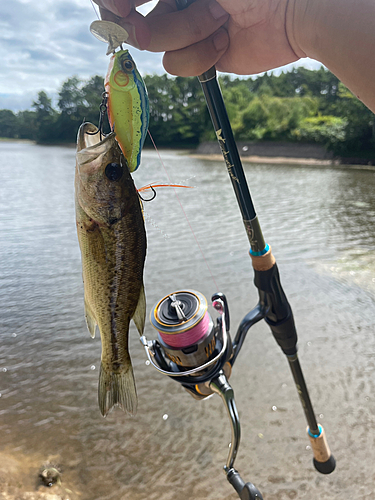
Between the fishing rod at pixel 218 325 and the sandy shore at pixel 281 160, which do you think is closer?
the fishing rod at pixel 218 325

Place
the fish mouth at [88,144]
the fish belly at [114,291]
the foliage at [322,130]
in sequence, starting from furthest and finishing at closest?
the foliage at [322,130] < the fish belly at [114,291] < the fish mouth at [88,144]

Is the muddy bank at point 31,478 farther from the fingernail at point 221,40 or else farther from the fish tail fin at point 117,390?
the fingernail at point 221,40

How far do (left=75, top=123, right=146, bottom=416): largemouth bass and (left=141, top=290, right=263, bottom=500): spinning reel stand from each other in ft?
1.27

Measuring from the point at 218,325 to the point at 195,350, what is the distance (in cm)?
24

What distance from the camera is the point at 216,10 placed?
1308 millimetres

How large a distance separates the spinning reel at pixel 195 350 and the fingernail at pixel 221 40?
1.04 metres

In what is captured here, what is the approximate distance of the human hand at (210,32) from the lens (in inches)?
45.6

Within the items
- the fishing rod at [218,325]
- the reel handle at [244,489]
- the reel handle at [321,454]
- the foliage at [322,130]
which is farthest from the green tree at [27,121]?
the reel handle at [244,489]

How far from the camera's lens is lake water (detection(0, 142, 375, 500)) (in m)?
2.94

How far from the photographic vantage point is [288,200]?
11.6 m

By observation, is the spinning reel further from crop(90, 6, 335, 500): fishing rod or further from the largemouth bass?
the largemouth bass

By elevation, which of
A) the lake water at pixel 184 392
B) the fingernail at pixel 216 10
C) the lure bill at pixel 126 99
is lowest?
the lake water at pixel 184 392

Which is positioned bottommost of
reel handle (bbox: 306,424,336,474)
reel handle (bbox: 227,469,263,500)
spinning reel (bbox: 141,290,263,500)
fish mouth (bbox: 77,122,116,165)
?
reel handle (bbox: 306,424,336,474)

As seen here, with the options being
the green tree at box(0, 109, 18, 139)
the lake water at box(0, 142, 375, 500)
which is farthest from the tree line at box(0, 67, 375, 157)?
the lake water at box(0, 142, 375, 500)
